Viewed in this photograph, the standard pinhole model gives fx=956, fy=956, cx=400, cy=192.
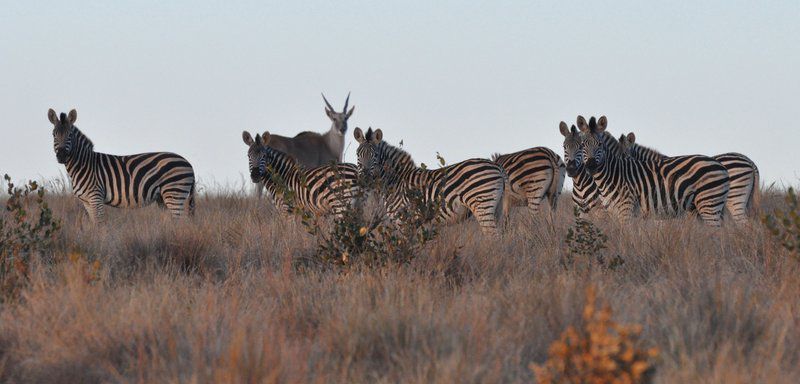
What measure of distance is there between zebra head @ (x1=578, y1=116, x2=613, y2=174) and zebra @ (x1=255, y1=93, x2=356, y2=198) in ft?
32.2

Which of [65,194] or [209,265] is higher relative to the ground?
[65,194]

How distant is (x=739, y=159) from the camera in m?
13.4

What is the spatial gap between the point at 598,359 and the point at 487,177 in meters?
7.71

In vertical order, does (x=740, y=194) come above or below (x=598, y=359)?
above

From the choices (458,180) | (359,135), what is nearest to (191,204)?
(359,135)

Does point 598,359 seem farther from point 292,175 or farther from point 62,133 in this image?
point 62,133

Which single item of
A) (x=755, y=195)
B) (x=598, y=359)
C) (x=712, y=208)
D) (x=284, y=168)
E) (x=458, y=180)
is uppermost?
(x=284, y=168)

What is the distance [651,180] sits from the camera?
12.5m

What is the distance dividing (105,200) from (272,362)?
10.2m

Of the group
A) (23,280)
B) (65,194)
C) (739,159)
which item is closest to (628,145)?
(739,159)

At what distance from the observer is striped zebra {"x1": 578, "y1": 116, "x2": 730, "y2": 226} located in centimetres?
1205

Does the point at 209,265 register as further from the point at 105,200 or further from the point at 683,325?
the point at 105,200

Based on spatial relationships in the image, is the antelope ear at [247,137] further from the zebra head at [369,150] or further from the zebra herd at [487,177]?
the zebra head at [369,150]

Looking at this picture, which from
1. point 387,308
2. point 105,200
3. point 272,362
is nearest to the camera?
point 272,362
